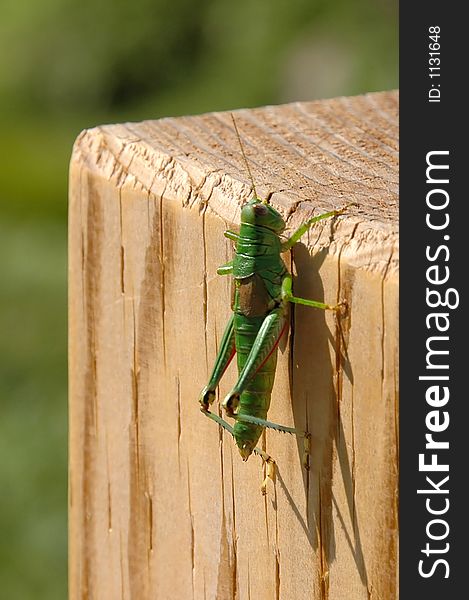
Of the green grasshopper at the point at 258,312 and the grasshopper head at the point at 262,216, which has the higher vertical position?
the grasshopper head at the point at 262,216

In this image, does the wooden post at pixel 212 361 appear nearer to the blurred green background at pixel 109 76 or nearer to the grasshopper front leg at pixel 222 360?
the grasshopper front leg at pixel 222 360

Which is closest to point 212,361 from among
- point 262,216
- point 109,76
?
point 262,216

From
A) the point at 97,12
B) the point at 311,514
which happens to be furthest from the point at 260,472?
the point at 97,12

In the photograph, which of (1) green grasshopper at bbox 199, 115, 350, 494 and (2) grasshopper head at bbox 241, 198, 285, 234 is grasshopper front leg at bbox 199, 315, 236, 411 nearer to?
(1) green grasshopper at bbox 199, 115, 350, 494

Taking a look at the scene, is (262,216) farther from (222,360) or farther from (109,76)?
(109,76)

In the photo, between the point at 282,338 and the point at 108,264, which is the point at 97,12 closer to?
the point at 108,264

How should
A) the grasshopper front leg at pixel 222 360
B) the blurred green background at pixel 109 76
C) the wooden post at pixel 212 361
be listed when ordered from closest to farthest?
the wooden post at pixel 212 361
the grasshopper front leg at pixel 222 360
the blurred green background at pixel 109 76

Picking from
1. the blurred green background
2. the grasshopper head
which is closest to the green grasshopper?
the grasshopper head

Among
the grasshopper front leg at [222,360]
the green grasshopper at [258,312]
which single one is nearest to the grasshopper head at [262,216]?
the green grasshopper at [258,312]
